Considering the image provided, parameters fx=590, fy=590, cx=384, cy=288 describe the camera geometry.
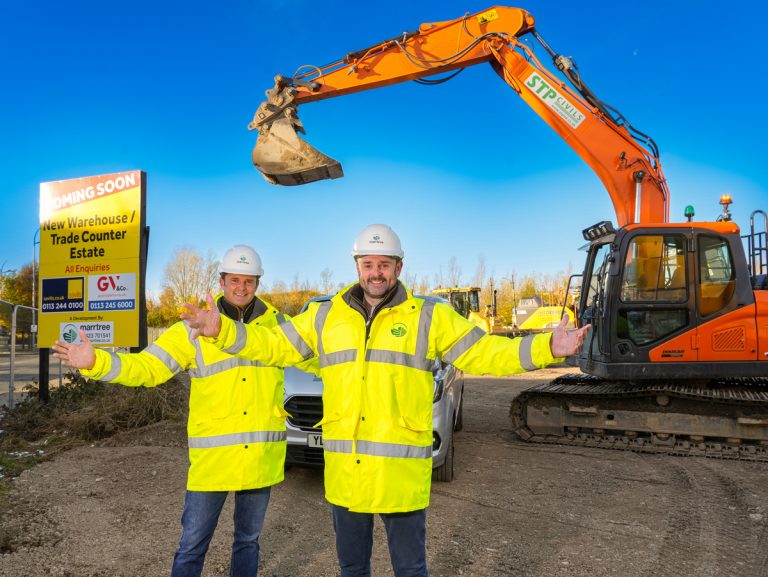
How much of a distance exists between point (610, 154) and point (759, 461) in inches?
169

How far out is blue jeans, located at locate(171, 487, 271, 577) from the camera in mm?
3002

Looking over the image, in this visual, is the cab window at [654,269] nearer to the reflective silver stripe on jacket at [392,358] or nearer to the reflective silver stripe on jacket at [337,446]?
the reflective silver stripe on jacket at [392,358]

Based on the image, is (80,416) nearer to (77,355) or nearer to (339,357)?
(77,355)

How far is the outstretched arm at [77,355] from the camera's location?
9.58ft

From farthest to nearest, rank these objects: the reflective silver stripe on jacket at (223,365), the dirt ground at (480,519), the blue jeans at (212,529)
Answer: the dirt ground at (480,519) → the reflective silver stripe on jacket at (223,365) → the blue jeans at (212,529)

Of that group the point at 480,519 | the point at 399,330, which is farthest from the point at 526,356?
the point at 480,519

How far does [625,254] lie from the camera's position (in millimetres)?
7258

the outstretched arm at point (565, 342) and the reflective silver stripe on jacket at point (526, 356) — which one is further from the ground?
the outstretched arm at point (565, 342)

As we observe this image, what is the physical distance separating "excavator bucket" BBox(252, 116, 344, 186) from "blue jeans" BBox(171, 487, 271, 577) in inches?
184

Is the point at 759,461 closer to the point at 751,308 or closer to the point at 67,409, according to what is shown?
the point at 751,308

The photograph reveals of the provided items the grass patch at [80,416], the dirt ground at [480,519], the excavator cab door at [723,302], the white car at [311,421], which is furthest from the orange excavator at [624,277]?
the grass patch at [80,416]

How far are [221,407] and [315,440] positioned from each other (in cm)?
231

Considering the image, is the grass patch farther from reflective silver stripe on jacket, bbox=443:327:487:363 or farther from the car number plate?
reflective silver stripe on jacket, bbox=443:327:487:363

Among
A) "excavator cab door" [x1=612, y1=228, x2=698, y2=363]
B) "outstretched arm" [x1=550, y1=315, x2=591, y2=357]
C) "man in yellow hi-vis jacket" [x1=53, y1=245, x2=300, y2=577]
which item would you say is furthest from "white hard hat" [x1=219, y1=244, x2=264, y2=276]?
"excavator cab door" [x1=612, y1=228, x2=698, y2=363]
